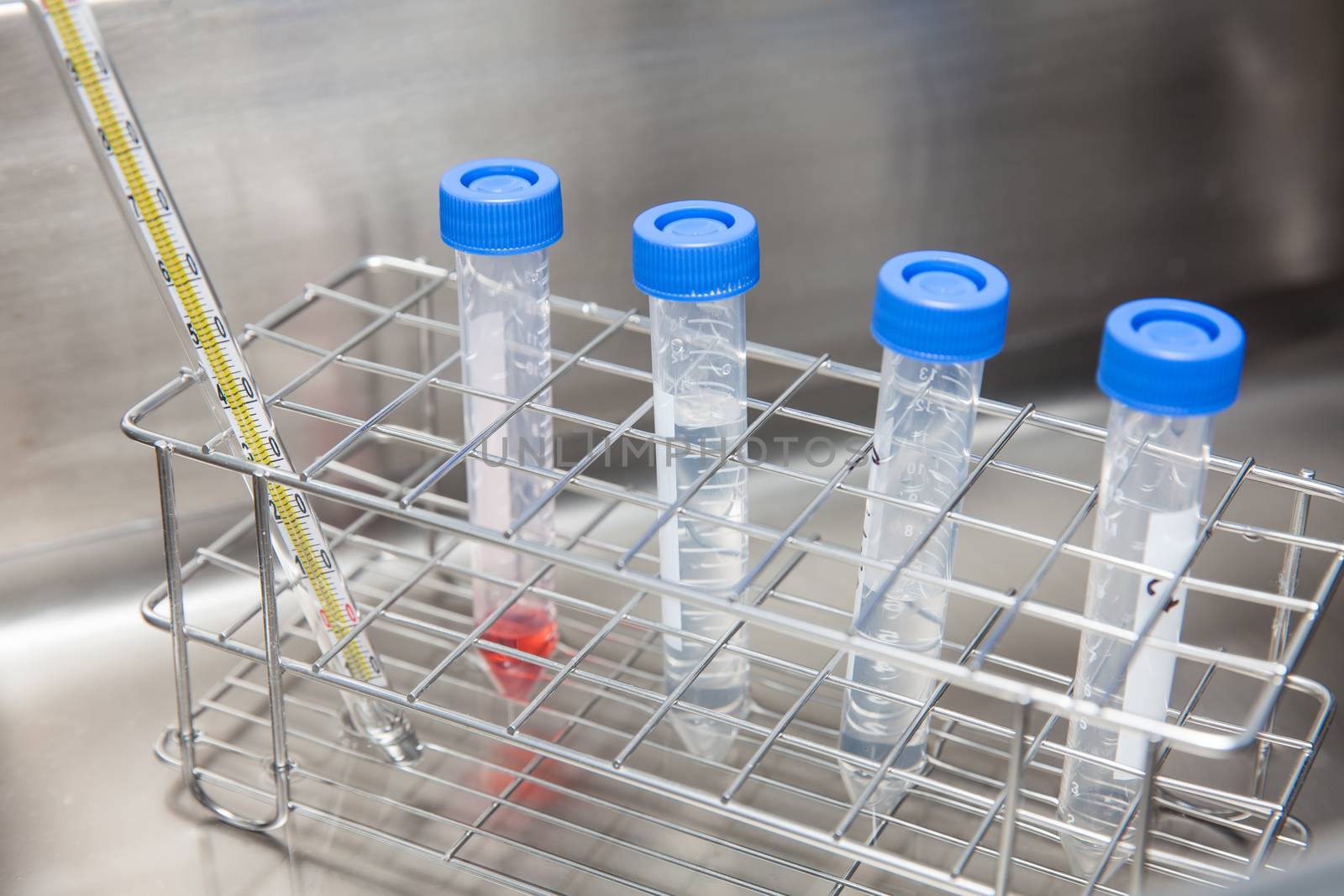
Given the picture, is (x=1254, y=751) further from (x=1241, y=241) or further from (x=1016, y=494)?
(x=1241, y=241)

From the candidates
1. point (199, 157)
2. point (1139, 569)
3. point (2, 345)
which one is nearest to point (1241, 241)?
point (1139, 569)

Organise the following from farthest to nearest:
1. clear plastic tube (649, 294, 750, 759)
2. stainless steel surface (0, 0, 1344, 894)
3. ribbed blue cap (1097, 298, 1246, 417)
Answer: stainless steel surface (0, 0, 1344, 894) < clear plastic tube (649, 294, 750, 759) < ribbed blue cap (1097, 298, 1246, 417)

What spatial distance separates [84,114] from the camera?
606mm

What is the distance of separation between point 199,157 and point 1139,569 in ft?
1.91

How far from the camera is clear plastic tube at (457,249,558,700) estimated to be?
2.43ft

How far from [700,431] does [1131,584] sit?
210 millimetres

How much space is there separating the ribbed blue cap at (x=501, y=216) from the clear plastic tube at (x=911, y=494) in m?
0.18

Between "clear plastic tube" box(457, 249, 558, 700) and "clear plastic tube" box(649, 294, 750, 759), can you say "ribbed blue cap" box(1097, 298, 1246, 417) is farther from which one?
"clear plastic tube" box(457, 249, 558, 700)

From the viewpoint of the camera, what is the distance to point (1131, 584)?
625 mm

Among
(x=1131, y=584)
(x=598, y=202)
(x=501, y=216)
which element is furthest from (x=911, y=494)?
(x=598, y=202)

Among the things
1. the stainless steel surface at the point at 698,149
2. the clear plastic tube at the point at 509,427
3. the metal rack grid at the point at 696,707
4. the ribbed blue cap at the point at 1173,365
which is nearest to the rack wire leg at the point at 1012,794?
the metal rack grid at the point at 696,707

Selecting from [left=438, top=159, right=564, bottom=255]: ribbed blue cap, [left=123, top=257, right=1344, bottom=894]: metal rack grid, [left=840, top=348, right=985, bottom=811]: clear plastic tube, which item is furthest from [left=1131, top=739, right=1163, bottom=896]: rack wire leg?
[left=438, top=159, right=564, bottom=255]: ribbed blue cap

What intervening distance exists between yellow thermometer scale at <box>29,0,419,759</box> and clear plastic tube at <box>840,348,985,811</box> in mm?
265

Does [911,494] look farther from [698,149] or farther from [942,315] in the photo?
[698,149]
